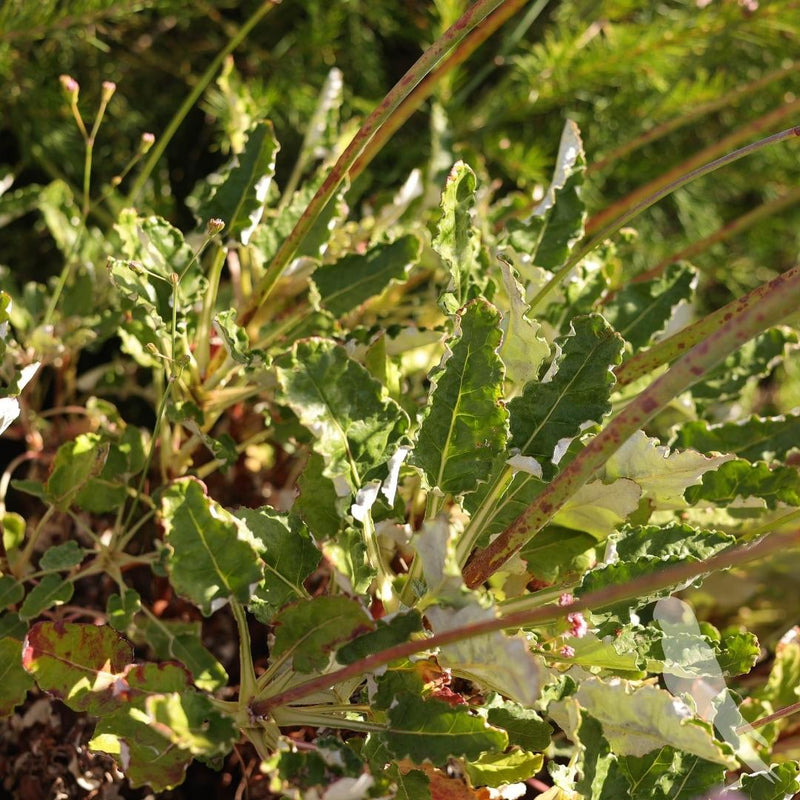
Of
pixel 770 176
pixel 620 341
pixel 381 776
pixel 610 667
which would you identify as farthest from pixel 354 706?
pixel 770 176

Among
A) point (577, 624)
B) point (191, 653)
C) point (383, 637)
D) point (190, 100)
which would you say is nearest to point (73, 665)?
point (191, 653)

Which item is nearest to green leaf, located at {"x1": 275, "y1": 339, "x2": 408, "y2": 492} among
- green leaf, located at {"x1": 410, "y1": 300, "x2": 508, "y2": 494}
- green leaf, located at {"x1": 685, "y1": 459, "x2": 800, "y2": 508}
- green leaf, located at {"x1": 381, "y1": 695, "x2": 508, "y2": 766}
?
green leaf, located at {"x1": 410, "y1": 300, "x2": 508, "y2": 494}

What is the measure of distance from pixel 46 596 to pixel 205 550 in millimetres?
157

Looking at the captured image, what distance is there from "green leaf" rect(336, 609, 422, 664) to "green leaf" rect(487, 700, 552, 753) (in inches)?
3.1

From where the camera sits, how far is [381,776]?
48 cm

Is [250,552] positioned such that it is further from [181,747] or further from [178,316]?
[178,316]

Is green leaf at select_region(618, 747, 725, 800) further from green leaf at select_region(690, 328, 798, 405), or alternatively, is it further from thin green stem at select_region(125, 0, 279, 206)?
thin green stem at select_region(125, 0, 279, 206)

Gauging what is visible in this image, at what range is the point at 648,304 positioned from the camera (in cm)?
70

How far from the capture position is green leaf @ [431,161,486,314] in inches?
22.1

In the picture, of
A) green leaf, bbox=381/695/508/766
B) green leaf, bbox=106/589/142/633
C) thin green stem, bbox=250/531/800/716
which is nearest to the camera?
thin green stem, bbox=250/531/800/716

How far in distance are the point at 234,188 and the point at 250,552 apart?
11.9 inches

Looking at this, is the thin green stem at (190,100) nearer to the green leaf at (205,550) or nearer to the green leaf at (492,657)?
the green leaf at (205,550)

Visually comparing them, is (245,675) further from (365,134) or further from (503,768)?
(365,134)

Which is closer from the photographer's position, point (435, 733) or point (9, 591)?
point (435, 733)
